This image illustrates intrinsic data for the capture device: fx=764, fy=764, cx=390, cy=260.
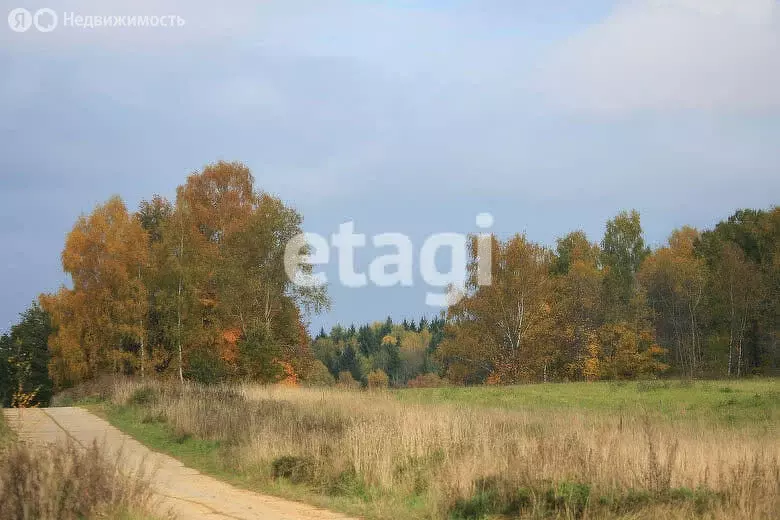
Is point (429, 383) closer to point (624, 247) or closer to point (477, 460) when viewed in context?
point (624, 247)

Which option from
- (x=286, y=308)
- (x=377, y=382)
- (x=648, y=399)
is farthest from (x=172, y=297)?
(x=648, y=399)

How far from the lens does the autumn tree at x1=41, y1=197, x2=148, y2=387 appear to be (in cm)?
4906

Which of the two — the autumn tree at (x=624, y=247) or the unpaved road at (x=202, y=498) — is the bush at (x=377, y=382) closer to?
the unpaved road at (x=202, y=498)

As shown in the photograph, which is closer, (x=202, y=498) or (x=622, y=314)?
(x=202, y=498)

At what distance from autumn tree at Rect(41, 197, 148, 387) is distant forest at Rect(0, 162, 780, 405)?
10 cm

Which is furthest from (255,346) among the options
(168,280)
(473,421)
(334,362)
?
(334,362)

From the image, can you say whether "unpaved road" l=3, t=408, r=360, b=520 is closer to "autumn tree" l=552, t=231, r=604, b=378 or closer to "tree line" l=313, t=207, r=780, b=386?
"tree line" l=313, t=207, r=780, b=386

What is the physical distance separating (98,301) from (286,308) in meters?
13.0

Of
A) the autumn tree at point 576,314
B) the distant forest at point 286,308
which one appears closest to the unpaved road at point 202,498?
the distant forest at point 286,308

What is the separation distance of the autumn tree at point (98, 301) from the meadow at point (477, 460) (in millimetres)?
28008

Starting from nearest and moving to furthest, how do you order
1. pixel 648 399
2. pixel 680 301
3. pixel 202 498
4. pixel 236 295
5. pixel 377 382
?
1. pixel 202 498
2. pixel 648 399
3. pixel 377 382
4. pixel 236 295
5. pixel 680 301

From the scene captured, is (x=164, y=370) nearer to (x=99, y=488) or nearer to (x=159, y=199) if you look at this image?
(x=159, y=199)

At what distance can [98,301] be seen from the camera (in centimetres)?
4959

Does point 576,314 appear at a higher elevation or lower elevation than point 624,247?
lower
